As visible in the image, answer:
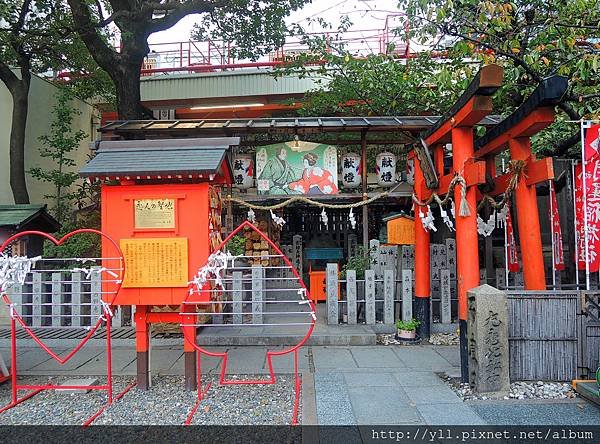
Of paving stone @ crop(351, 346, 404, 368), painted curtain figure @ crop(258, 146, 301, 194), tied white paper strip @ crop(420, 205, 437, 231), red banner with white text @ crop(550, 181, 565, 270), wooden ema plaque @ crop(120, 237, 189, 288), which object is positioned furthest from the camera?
painted curtain figure @ crop(258, 146, 301, 194)

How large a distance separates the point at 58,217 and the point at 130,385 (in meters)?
10.3

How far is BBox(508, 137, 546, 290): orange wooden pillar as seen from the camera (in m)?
6.69

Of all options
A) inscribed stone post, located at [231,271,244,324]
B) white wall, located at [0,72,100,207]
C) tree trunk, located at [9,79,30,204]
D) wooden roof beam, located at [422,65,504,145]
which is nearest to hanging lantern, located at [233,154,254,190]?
inscribed stone post, located at [231,271,244,324]

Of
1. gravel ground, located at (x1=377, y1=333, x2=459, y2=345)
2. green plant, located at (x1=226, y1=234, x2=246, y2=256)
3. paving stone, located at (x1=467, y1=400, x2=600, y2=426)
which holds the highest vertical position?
green plant, located at (x1=226, y1=234, x2=246, y2=256)

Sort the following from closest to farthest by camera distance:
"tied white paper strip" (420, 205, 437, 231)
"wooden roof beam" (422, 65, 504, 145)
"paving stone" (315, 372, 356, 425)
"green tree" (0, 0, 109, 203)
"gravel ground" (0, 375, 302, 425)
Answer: "paving stone" (315, 372, 356, 425) < "gravel ground" (0, 375, 302, 425) < "wooden roof beam" (422, 65, 504, 145) < "tied white paper strip" (420, 205, 437, 231) < "green tree" (0, 0, 109, 203)

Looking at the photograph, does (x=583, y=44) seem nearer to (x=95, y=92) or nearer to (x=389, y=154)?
(x=389, y=154)

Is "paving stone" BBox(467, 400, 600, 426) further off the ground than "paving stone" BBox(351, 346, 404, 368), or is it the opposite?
"paving stone" BBox(351, 346, 404, 368)

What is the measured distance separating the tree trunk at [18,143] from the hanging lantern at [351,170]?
388 inches

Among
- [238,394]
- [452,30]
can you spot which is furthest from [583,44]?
[238,394]

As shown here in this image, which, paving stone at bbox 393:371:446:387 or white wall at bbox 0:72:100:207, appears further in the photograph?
white wall at bbox 0:72:100:207

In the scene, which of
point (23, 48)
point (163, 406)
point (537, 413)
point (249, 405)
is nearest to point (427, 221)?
point (537, 413)

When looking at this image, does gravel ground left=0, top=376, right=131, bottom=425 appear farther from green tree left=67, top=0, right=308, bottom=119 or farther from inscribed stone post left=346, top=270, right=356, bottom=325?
green tree left=67, top=0, right=308, bottom=119

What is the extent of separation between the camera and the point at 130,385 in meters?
6.50

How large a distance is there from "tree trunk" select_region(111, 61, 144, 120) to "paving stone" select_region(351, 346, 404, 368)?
345 inches
